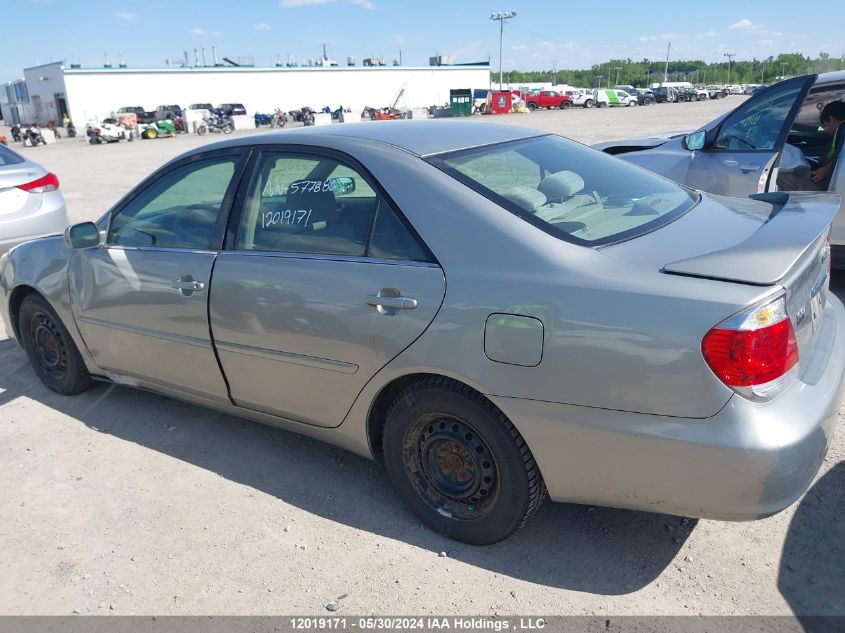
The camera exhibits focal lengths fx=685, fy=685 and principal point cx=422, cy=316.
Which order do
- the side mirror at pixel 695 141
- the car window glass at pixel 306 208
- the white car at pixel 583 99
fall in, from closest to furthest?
the car window glass at pixel 306 208 → the side mirror at pixel 695 141 → the white car at pixel 583 99

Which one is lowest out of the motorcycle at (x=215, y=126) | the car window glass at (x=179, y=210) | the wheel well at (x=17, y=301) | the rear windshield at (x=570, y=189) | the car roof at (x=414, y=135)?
the motorcycle at (x=215, y=126)

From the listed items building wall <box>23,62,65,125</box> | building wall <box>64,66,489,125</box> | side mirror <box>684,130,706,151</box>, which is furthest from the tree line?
side mirror <box>684,130,706,151</box>

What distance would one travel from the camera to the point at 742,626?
2299 mm

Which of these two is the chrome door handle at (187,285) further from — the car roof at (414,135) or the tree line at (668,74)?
the tree line at (668,74)

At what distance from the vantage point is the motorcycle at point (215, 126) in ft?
153

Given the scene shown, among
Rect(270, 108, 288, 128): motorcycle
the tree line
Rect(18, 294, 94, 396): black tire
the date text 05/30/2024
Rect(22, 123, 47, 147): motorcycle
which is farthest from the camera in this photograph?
the tree line

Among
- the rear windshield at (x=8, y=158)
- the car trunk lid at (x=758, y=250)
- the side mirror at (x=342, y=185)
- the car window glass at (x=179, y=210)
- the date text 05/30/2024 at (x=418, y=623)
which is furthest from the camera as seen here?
the rear windshield at (x=8, y=158)

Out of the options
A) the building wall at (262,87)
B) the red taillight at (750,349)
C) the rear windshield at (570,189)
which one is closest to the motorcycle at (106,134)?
the building wall at (262,87)

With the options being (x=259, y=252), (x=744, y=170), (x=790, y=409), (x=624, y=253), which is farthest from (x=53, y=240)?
(x=744, y=170)

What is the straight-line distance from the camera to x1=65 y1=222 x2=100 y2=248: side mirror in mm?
3793

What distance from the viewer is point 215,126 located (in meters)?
46.9

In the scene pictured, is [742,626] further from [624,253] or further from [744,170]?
[744,170]

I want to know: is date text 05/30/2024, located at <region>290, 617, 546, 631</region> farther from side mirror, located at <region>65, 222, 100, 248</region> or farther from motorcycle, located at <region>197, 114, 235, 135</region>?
motorcycle, located at <region>197, 114, 235, 135</region>

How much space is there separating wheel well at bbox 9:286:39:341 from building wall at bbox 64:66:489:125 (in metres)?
52.8
